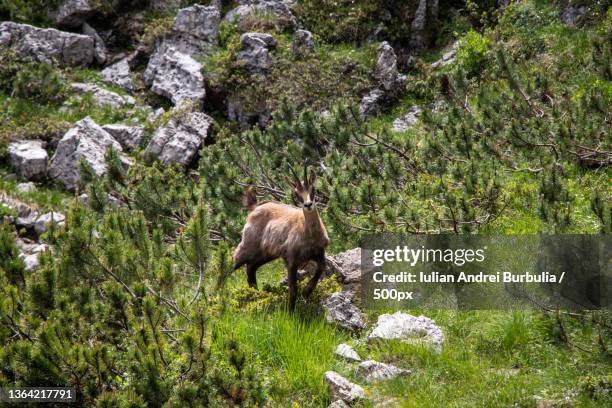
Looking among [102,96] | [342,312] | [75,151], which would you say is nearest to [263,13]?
[102,96]

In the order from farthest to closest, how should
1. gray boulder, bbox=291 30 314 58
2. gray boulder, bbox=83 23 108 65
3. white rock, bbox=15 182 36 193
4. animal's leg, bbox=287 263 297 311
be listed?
gray boulder, bbox=83 23 108 65, gray boulder, bbox=291 30 314 58, white rock, bbox=15 182 36 193, animal's leg, bbox=287 263 297 311

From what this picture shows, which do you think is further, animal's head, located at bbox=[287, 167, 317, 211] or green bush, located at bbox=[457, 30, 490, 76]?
green bush, located at bbox=[457, 30, 490, 76]

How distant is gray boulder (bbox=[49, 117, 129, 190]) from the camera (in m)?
15.9

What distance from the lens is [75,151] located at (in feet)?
52.2

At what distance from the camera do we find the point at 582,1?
1688 centimetres

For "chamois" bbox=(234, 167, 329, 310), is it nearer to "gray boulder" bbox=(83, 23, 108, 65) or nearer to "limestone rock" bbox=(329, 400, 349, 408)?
"limestone rock" bbox=(329, 400, 349, 408)

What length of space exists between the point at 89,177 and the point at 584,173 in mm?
8352

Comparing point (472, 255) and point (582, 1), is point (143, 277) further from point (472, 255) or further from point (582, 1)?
point (582, 1)

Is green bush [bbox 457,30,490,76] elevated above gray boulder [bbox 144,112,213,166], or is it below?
above

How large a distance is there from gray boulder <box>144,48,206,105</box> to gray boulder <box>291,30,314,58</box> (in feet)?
9.64

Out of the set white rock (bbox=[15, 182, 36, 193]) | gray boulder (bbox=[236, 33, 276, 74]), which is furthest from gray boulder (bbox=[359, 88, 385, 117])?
white rock (bbox=[15, 182, 36, 193])

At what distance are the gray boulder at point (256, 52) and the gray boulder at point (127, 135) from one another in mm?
3745

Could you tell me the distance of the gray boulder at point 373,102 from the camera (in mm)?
17688

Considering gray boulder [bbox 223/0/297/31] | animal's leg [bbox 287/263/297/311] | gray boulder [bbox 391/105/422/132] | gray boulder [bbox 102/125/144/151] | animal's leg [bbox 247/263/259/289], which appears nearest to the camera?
animal's leg [bbox 287/263/297/311]
